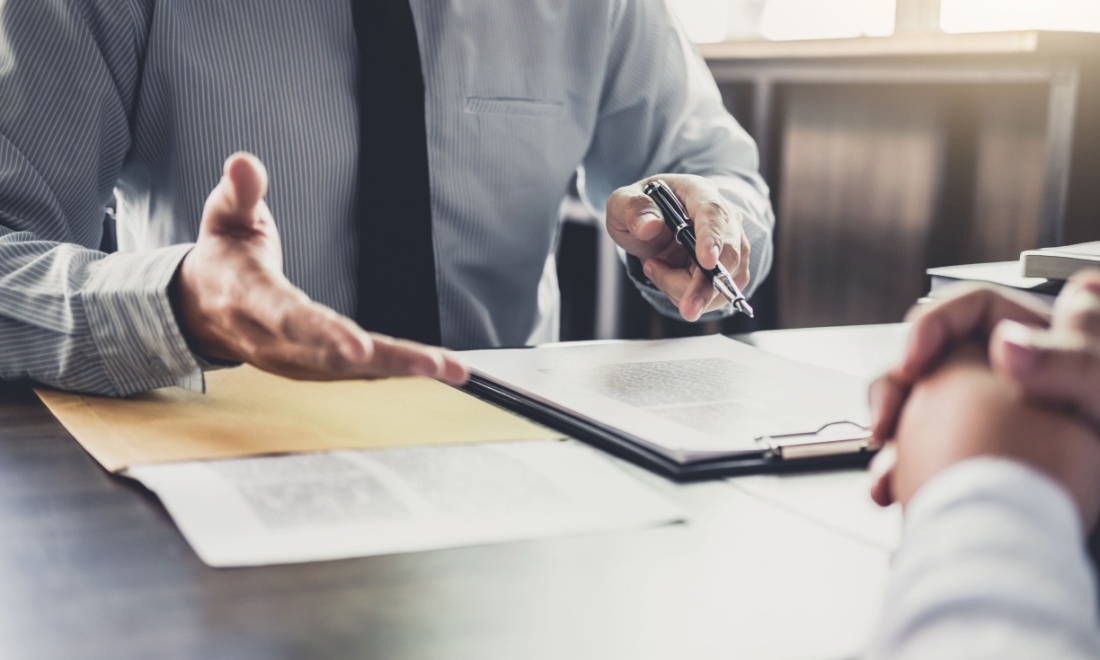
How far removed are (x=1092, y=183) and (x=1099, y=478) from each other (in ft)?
5.33

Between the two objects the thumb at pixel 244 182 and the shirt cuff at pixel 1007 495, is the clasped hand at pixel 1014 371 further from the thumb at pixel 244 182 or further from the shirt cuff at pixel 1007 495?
the thumb at pixel 244 182

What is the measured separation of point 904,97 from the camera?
2434 millimetres

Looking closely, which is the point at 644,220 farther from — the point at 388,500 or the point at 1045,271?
the point at 388,500

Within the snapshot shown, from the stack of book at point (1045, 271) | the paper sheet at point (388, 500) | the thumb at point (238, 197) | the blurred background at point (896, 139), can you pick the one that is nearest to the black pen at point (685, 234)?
the stack of book at point (1045, 271)

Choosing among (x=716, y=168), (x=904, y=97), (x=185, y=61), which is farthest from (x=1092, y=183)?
(x=185, y=61)

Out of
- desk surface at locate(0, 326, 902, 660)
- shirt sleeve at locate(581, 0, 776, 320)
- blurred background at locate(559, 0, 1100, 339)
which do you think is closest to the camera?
desk surface at locate(0, 326, 902, 660)

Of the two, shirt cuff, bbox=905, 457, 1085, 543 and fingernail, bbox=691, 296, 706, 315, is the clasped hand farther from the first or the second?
fingernail, bbox=691, 296, 706, 315

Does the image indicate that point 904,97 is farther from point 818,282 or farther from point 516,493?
point 516,493

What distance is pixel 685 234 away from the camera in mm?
→ 1087

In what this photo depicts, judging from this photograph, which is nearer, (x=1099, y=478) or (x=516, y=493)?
(x=1099, y=478)

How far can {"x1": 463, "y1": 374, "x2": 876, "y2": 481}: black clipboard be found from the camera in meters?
0.71

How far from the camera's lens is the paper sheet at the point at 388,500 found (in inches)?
22.2

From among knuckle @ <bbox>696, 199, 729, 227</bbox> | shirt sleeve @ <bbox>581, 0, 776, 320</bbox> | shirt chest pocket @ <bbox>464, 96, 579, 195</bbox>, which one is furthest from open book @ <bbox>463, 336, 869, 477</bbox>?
shirt sleeve @ <bbox>581, 0, 776, 320</bbox>

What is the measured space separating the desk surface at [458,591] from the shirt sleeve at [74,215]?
7.9 inches
